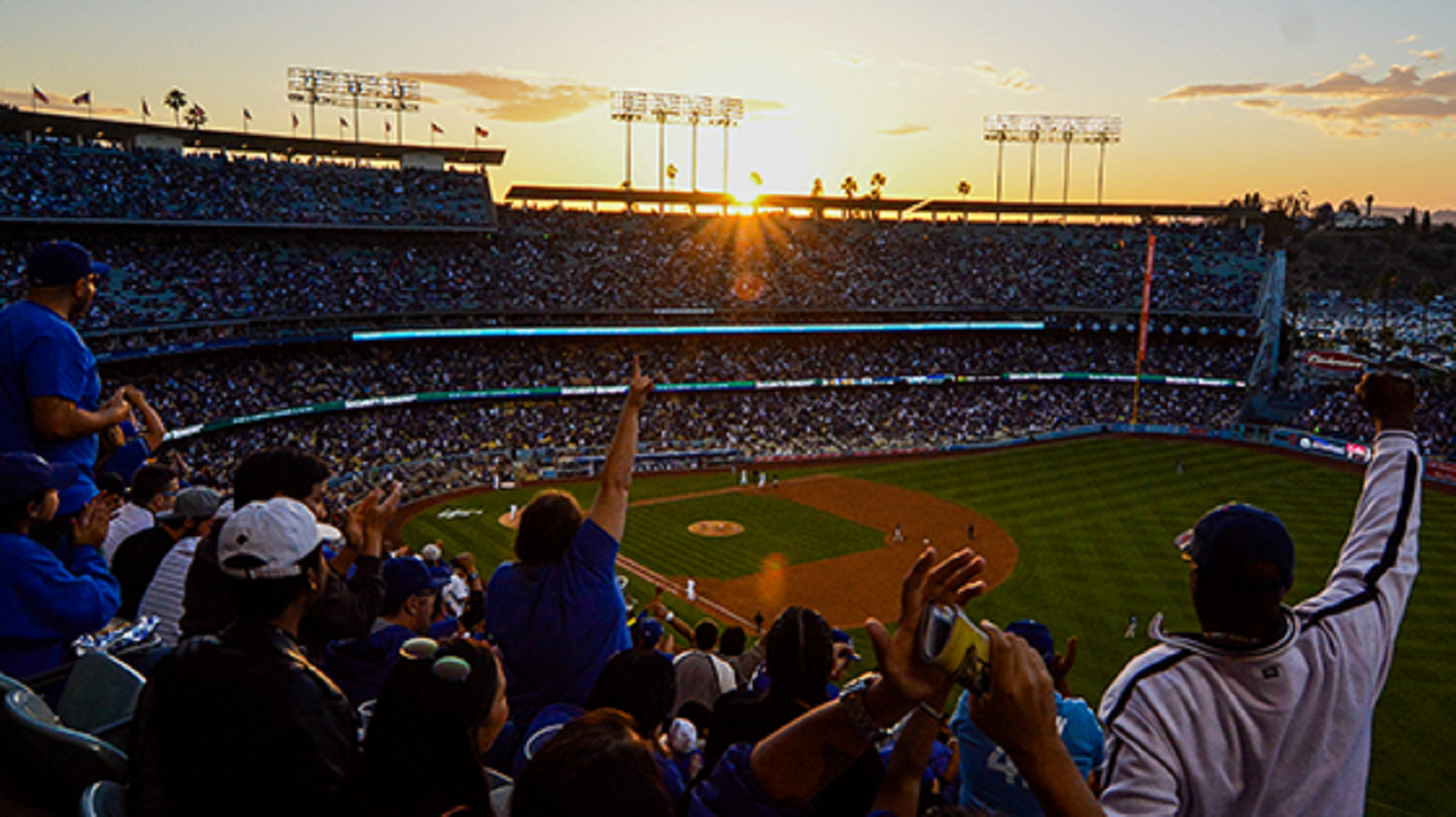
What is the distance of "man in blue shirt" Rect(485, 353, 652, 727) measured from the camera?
5.13 metres

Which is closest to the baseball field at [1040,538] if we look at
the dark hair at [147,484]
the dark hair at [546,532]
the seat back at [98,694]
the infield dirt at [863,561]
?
the infield dirt at [863,561]

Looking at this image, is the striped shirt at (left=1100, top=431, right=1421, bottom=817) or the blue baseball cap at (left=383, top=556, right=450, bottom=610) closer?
the striped shirt at (left=1100, top=431, right=1421, bottom=817)

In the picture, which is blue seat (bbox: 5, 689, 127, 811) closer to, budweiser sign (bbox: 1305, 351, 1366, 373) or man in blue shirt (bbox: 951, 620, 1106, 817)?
man in blue shirt (bbox: 951, 620, 1106, 817)

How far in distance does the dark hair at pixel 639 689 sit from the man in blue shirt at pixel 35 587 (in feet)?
10.1

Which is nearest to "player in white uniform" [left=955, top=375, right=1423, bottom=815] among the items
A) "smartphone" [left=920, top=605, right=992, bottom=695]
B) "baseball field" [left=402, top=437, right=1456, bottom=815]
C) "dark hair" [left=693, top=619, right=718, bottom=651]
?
"smartphone" [left=920, top=605, right=992, bottom=695]

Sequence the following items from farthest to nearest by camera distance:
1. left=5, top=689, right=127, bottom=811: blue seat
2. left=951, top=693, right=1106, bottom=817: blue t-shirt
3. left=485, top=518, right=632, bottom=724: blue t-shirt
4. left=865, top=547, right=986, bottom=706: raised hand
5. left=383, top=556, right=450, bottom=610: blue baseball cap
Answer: left=383, top=556, right=450, bottom=610: blue baseball cap < left=485, top=518, right=632, bottom=724: blue t-shirt < left=951, top=693, right=1106, bottom=817: blue t-shirt < left=5, top=689, right=127, bottom=811: blue seat < left=865, top=547, right=986, bottom=706: raised hand

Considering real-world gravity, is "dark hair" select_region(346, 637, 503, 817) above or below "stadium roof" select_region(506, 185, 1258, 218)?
below

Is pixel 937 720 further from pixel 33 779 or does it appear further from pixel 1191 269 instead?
pixel 1191 269

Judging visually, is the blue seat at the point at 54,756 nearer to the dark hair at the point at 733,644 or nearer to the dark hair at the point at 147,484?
the dark hair at the point at 147,484

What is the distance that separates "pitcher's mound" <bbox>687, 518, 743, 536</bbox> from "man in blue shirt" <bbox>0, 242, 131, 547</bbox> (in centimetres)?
3000

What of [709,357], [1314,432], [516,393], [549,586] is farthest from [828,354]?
[549,586]

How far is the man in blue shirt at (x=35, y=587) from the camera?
15.3ft

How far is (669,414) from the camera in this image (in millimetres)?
53750

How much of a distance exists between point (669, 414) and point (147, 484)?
45.4 m
